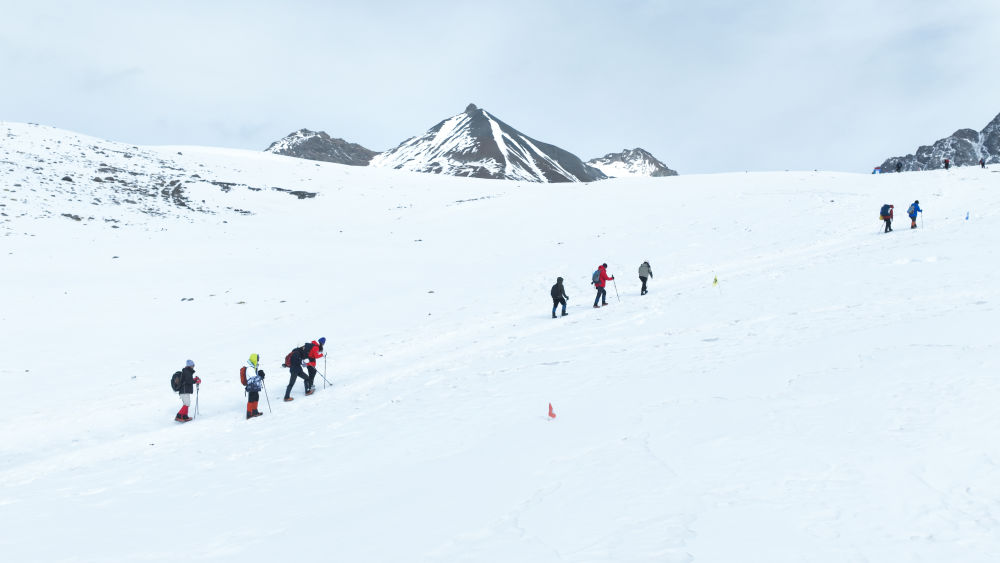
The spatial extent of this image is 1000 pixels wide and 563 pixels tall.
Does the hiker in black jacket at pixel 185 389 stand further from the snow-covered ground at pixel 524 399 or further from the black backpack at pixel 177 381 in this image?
the snow-covered ground at pixel 524 399

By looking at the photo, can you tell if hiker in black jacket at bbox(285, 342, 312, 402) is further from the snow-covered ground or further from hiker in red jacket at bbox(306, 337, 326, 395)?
the snow-covered ground

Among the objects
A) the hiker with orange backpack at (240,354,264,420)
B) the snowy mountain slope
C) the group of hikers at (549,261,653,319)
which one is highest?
the snowy mountain slope

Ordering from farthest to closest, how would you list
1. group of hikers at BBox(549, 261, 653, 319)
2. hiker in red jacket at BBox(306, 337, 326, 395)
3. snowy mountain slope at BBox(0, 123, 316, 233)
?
1. snowy mountain slope at BBox(0, 123, 316, 233)
2. group of hikers at BBox(549, 261, 653, 319)
3. hiker in red jacket at BBox(306, 337, 326, 395)

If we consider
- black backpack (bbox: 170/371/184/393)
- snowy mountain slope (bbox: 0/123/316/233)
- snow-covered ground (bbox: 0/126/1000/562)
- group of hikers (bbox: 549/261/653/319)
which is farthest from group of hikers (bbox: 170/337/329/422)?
snowy mountain slope (bbox: 0/123/316/233)

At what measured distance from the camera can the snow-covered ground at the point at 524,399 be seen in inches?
209

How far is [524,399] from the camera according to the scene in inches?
422

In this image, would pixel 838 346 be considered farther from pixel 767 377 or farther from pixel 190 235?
pixel 190 235

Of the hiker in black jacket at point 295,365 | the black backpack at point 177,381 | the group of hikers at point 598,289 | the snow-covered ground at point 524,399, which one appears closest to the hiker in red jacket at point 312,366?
the hiker in black jacket at point 295,365

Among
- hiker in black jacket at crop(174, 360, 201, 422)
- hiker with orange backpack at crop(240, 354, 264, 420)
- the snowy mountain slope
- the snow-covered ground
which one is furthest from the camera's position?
the snowy mountain slope

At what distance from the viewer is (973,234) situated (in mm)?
20125

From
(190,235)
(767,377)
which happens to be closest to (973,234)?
(767,377)

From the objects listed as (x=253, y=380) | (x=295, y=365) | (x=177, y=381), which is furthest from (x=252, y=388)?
(x=177, y=381)

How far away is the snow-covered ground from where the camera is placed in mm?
5309

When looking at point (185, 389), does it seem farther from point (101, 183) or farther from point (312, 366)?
point (101, 183)
